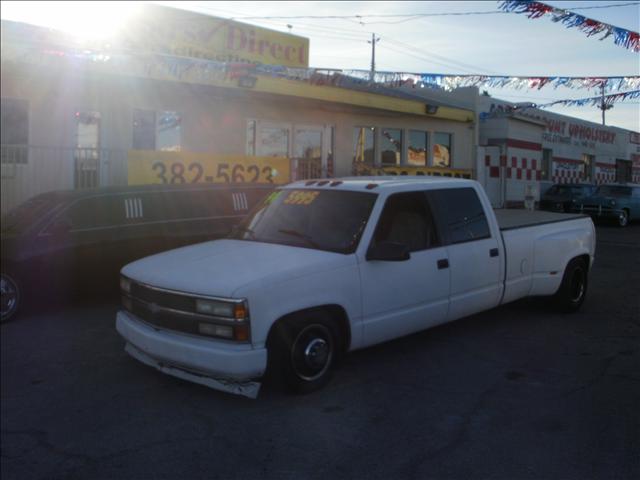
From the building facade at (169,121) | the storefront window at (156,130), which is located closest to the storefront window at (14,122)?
the building facade at (169,121)

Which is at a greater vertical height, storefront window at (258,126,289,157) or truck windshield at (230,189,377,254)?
storefront window at (258,126,289,157)

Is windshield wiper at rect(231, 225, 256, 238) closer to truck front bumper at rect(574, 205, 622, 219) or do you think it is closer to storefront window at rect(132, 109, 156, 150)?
storefront window at rect(132, 109, 156, 150)

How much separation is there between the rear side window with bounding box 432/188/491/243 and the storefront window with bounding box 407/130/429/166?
1194 centimetres

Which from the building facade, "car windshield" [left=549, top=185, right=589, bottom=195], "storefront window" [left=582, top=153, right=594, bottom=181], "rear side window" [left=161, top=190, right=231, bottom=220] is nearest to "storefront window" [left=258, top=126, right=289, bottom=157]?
the building facade

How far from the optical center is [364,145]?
16.7m

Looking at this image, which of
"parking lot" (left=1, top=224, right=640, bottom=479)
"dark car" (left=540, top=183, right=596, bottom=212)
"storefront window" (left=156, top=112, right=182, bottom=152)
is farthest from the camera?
"dark car" (left=540, top=183, right=596, bottom=212)

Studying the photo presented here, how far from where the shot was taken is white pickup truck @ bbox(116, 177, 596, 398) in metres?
4.27

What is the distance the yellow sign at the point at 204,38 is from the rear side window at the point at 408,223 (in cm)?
884

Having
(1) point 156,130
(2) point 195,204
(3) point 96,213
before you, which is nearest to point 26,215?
(3) point 96,213

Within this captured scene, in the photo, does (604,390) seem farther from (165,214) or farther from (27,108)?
(27,108)

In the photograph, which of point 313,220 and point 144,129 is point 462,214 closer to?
point 313,220

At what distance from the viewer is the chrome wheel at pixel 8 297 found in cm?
685

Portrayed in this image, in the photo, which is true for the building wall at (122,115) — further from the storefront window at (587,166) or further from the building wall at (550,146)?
the storefront window at (587,166)

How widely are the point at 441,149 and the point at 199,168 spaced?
9.44m
